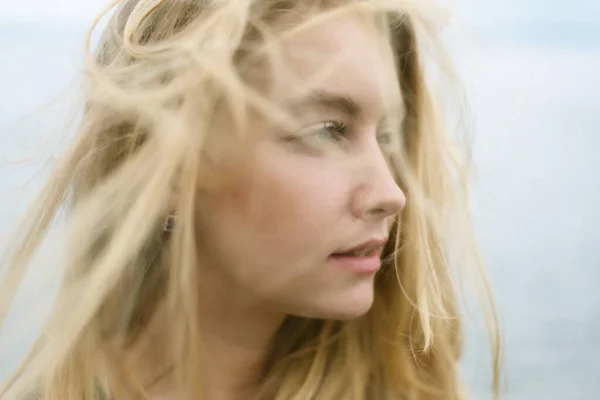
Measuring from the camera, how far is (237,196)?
684mm

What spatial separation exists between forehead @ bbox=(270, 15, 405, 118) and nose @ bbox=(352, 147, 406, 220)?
4cm

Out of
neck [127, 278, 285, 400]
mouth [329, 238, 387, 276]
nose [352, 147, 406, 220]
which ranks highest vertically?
nose [352, 147, 406, 220]

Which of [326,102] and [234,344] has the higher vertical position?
[326,102]

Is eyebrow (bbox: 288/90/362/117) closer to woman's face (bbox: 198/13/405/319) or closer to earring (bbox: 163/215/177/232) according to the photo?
woman's face (bbox: 198/13/405/319)

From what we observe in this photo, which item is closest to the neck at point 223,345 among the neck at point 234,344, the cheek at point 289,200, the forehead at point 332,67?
the neck at point 234,344

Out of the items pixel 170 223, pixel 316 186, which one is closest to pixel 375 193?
pixel 316 186

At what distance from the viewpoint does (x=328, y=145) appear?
2.26 feet

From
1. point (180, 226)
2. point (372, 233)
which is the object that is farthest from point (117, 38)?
point (372, 233)

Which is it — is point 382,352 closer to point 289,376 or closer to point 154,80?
point 289,376

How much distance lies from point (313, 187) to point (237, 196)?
6cm

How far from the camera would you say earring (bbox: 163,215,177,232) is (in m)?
0.73

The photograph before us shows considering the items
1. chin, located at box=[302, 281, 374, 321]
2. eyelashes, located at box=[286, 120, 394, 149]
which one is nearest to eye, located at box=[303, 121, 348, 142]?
eyelashes, located at box=[286, 120, 394, 149]

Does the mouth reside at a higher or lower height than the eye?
lower

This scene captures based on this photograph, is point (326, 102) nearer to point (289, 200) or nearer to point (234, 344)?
point (289, 200)
